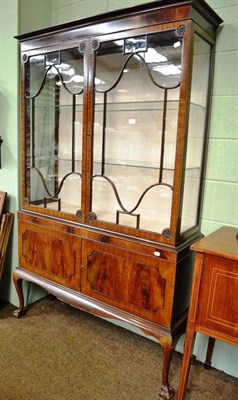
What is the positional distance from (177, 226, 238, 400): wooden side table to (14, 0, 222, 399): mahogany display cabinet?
159 mm

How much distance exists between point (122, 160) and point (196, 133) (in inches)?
21.3

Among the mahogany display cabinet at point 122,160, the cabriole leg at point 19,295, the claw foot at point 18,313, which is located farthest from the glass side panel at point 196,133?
the claw foot at point 18,313

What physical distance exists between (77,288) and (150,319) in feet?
1.86

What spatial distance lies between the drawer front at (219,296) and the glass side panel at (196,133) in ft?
1.10

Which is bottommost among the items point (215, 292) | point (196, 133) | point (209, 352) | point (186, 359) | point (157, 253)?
point (209, 352)

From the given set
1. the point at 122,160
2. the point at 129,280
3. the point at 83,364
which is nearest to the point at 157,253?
the point at 129,280

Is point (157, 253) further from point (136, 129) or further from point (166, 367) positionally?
point (136, 129)

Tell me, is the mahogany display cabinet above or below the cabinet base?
above

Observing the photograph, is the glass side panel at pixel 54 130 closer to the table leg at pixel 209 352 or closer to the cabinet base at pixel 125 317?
the cabinet base at pixel 125 317

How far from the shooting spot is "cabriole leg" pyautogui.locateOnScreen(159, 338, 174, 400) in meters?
1.70

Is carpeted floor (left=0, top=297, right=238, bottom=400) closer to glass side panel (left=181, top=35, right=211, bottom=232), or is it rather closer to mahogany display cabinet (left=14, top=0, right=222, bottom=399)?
mahogany display cabinet (left=14, top=0, right=222, bottom=399)

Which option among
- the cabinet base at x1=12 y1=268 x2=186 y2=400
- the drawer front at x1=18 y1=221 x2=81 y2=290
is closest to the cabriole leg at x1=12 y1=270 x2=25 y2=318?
the cabinet base at x1=12 y1=268 x2=186 y2=400

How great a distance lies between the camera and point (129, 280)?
1.84 meters

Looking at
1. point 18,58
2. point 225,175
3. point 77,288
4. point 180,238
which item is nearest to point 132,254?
point 180,238
